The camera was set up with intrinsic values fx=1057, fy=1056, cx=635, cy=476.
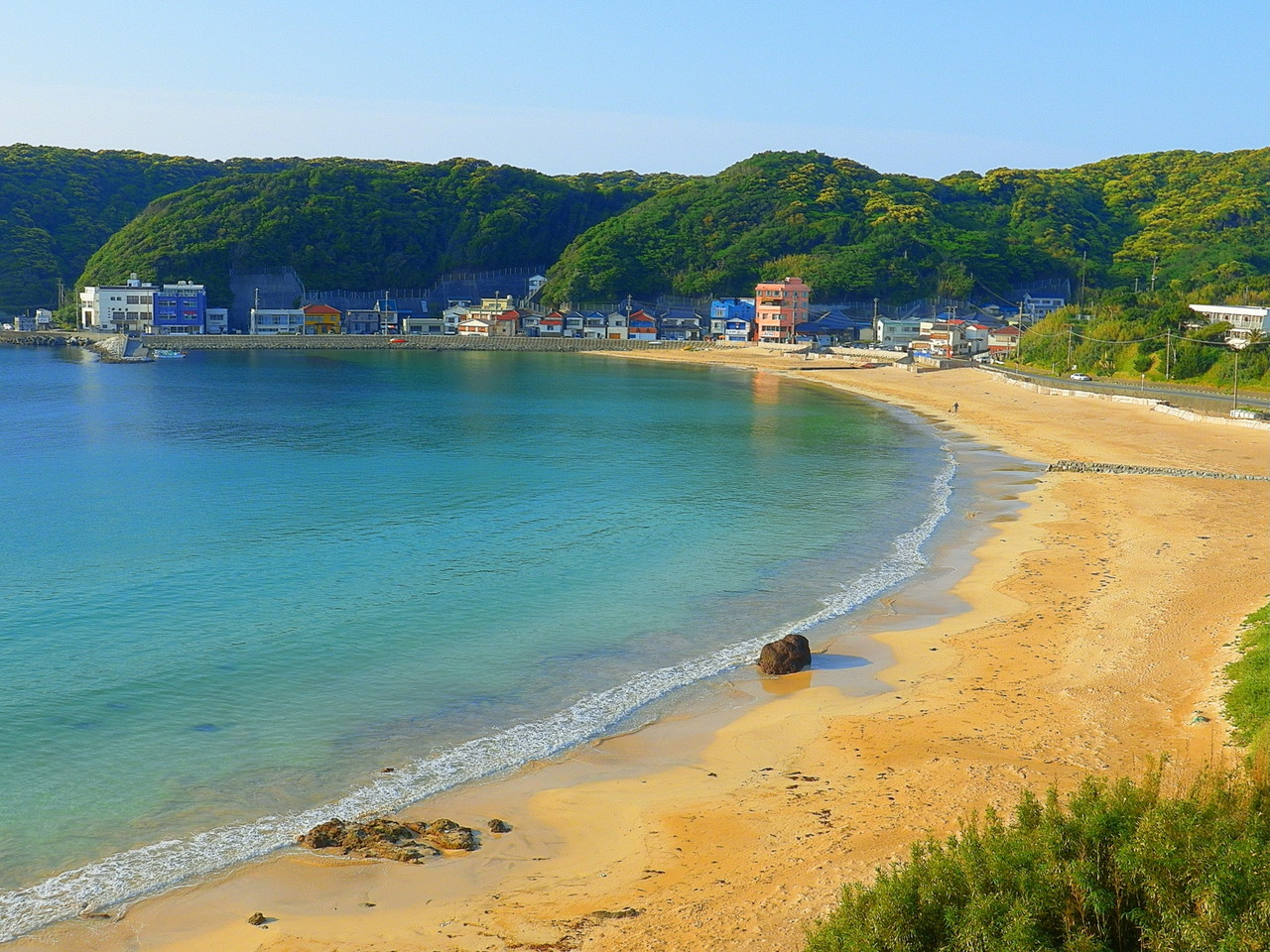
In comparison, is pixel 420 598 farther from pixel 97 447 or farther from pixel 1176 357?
pixel 1176 357

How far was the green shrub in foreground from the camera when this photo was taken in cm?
630

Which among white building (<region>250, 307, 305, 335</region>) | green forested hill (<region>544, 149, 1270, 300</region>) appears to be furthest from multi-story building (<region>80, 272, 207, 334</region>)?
green forested hill (<region>544, 149, 1270, 300</region>)

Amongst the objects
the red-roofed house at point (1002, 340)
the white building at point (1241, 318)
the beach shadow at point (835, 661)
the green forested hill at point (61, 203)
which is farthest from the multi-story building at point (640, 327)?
the beach shadow at point (835, 661)

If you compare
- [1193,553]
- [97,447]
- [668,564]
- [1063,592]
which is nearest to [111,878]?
[668,564]

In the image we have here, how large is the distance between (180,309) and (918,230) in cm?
8035

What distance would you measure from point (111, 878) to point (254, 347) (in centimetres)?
10484

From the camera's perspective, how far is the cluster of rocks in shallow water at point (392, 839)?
33.5 feet

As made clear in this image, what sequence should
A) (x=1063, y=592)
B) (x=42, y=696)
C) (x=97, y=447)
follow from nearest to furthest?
(x=42, y=696)
(x=1063, y=592)
(x=97, y=447)

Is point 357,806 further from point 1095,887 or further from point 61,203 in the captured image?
point 61,203

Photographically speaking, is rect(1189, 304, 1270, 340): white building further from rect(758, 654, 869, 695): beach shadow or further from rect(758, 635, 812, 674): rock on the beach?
Result: rect(758, 635, 812, 674): rock on the beach

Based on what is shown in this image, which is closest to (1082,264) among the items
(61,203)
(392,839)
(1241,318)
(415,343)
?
(1241,318)

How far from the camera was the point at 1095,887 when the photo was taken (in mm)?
6621

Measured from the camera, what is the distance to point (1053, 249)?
118000mm

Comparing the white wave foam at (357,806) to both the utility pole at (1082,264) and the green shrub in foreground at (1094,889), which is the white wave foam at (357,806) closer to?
the green shrub in foreground at (1094,889)
